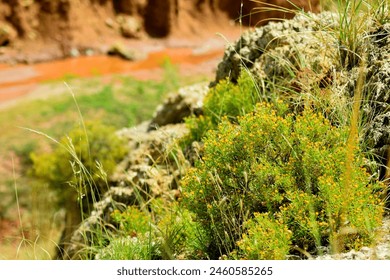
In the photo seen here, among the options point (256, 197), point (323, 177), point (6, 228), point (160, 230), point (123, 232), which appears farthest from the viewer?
point (6, 228)

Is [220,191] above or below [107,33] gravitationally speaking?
above

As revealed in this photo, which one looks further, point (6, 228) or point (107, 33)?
point (107, 33)

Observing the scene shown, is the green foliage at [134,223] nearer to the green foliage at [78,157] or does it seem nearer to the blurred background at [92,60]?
the green foliage at [78,157]

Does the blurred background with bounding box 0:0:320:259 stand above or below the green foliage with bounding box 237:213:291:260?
below

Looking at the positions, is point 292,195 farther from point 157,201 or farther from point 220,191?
point 157,201

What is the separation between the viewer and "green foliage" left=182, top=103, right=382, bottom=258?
3.16 metres

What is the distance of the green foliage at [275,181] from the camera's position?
3156 mm

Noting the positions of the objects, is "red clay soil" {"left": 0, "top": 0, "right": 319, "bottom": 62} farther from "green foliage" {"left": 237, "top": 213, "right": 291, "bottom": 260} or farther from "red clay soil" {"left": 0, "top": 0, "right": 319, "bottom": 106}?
"green foliage" {"left": 237, "top": 213, "right": 291, "bottom": 260}

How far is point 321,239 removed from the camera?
3.21 metres

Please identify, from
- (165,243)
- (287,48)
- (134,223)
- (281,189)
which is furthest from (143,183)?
(281,189)

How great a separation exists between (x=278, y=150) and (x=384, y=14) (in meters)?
1.30

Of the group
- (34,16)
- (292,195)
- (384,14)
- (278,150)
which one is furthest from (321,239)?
(34,16)

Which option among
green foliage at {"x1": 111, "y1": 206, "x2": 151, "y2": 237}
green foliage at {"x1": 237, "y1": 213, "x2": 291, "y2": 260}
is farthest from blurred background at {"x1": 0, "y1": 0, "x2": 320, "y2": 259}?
green foliage at {"x1": 237, "y1": 213, "x2": 291, "y2": 260}

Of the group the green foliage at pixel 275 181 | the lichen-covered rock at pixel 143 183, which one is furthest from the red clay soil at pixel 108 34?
the green foliage at pixel 275 181
